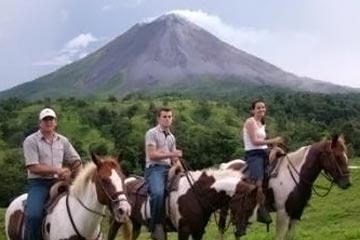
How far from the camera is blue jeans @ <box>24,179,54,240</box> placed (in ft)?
29.7

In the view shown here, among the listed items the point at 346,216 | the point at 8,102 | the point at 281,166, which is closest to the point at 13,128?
the point at 8,102

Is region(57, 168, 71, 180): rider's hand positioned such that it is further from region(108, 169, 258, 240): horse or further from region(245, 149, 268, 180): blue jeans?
region(245, 149, 268, 180): blue jeans

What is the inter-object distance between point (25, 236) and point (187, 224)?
9.40ft

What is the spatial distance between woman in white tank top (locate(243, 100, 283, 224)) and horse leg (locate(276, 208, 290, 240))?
720 mm

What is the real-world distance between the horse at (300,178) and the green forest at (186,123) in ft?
187

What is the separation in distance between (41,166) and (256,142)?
497cm

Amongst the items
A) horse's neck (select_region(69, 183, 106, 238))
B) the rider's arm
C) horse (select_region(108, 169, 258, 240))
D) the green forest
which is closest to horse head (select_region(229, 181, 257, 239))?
horse (select_region(108, 169, 258, 240))

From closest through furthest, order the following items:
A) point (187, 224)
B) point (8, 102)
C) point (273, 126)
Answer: point (187, 224) → point (273, 126) → point (8, 102)

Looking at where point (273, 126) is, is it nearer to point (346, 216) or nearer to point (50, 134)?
point (346, 216)

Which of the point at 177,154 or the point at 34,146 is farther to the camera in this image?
the point at 177,154

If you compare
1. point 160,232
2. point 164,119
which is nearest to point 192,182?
point 160,232

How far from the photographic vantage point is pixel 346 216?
2278 centimetres

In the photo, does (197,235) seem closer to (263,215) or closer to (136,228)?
(263,215)

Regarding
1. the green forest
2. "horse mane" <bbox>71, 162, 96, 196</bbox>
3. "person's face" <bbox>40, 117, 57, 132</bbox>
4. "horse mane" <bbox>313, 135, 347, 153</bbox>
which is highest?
"person's face" <bbox>40, 117, 57, 132</bbox>
